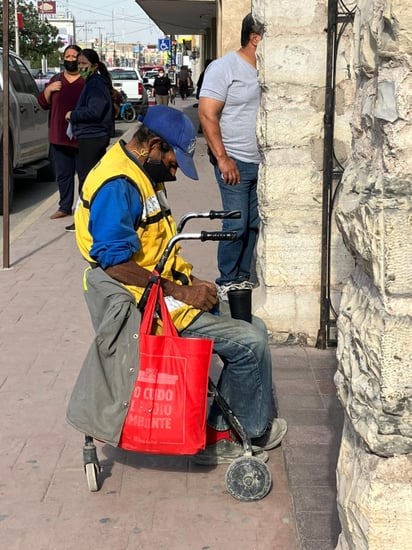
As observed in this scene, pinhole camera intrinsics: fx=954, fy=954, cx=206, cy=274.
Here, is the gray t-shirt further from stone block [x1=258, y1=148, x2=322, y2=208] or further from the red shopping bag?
the red shopping bag

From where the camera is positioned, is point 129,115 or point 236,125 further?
point 129,115

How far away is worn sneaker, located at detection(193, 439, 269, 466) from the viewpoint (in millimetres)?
4309

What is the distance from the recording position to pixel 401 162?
2.07m

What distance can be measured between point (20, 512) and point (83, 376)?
2.06 feet

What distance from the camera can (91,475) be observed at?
4012mm

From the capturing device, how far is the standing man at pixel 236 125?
6156 mm

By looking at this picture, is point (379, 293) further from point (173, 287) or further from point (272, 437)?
point (272, 437)

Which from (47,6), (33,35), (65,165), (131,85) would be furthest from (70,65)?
(47,6)

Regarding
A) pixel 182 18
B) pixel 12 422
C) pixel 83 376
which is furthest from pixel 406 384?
pixel 182 18

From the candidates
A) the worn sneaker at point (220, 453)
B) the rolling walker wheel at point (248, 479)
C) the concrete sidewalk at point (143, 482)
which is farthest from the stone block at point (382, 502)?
the worn sneaker at point (220, 453)

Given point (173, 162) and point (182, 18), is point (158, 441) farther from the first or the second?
point (182, 18)

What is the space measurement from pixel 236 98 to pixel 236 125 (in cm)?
17

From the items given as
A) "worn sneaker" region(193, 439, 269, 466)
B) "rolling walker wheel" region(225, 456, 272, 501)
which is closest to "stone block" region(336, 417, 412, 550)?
"rolling walker wheel" region(225, 456, 272, 501)

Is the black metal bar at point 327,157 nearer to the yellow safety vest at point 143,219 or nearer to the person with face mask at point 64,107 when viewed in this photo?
the yellow safety vest at point 143,219
